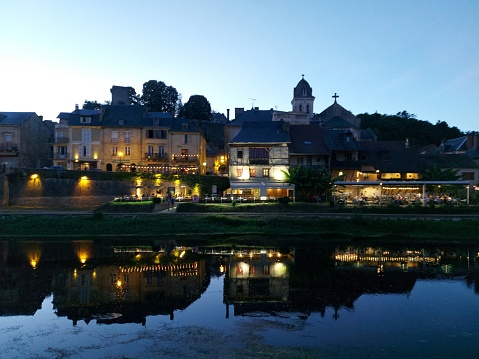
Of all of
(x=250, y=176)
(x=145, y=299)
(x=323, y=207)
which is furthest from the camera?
(x=250, y=176)

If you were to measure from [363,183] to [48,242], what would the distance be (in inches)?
1114

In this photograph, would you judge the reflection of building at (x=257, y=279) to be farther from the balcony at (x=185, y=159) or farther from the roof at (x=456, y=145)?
the roof at (x=456, y=145)

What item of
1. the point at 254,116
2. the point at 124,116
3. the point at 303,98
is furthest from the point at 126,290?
the point at 303,98

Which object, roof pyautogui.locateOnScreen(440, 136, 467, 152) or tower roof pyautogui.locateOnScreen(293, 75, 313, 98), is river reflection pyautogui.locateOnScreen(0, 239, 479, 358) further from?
tower roof pyautogui.locateOnScreen(293, 75, 313, 98)

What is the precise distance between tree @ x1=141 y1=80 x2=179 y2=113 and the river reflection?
166ft

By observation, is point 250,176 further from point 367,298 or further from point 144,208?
point 367,298

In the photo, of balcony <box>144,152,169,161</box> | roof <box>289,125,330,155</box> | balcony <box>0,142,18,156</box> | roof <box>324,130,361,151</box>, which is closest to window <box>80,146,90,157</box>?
balcony <box>144,152,169,161</box>

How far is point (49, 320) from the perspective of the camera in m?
14.9

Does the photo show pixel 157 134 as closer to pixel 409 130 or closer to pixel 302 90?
pixel 302 90

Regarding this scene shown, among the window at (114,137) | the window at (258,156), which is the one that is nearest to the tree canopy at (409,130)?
the window at (258,156)

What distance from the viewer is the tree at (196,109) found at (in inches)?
3137

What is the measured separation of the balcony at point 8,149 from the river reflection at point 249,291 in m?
24.6

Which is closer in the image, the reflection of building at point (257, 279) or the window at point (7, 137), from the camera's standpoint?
the reflection of building at point (257, 279)

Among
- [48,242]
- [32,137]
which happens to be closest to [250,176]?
[48,242]
